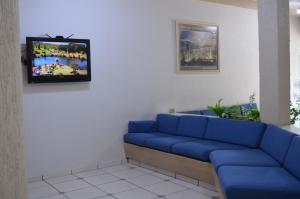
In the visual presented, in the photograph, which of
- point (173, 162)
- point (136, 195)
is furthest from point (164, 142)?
point (136, 195)

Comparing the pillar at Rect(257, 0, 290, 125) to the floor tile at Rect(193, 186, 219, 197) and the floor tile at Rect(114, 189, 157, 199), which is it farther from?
the floor tile at Rect(114, 189, 157, 199)

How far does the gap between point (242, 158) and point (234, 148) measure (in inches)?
23.6

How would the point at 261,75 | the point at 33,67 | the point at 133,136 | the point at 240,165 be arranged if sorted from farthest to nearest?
the point at 133,136
the point at 33,67
the point at 261,75
the point at 240,165

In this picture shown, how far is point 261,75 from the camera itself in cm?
423

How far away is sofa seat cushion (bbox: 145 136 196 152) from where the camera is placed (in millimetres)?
4602

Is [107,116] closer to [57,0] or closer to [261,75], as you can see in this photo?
[57,0]

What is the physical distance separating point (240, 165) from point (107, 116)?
8.74 feet

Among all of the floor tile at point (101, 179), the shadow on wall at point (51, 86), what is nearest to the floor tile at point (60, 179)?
the floor tile at point (101, 179)

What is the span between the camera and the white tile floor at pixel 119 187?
390 cm

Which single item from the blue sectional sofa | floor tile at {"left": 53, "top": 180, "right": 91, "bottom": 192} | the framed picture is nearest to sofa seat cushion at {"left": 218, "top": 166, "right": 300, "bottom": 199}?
the blue sectional sofa

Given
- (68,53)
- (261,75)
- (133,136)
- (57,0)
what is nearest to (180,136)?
(133,136)

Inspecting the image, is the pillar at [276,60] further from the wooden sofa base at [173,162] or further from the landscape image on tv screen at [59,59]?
the landscape image on tv screen at [59,59]

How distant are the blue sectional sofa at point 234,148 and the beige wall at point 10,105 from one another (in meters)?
1.91

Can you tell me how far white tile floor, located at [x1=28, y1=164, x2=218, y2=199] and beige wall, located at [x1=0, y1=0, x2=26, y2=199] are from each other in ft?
8.77
